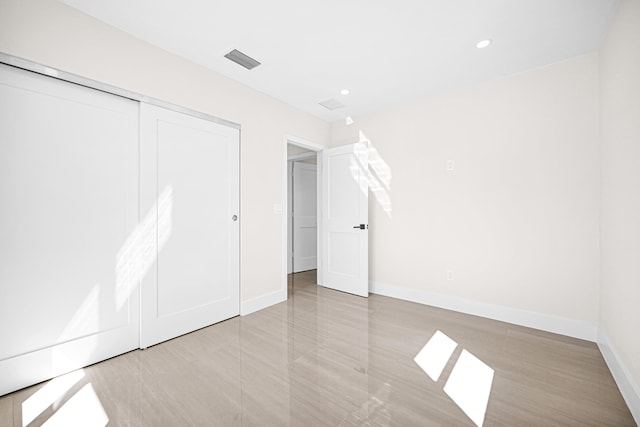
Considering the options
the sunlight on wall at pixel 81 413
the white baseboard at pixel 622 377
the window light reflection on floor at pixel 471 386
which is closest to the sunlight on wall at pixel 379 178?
the window light reflection on floor at pixel 471 386

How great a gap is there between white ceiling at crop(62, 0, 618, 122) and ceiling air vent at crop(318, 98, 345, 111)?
0.50 meters

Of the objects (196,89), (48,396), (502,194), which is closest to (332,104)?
(196,89)

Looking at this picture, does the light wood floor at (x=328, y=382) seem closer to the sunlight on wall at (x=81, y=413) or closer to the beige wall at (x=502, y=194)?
the sunlight on wall at (x=81, y=413)

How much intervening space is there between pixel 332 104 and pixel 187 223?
2.51 meters

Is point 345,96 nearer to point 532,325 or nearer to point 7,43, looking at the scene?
point 7,43

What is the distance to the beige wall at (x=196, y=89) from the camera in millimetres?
1835

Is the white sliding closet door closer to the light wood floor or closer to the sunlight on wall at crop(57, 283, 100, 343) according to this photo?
the sunlight on wall at crop(57, 283, 100, 343)

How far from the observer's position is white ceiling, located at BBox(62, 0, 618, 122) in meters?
1.98

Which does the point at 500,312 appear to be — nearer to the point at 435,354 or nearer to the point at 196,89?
the point at 435,354

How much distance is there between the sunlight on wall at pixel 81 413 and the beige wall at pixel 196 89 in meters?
1.61

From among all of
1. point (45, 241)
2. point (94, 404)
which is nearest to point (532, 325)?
point (94, 404)

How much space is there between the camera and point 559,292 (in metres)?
2.67

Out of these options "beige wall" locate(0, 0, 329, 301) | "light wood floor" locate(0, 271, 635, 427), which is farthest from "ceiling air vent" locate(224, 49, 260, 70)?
"light wood floor" locate(0, 271, 635, 427)

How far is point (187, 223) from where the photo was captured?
2672 mm
